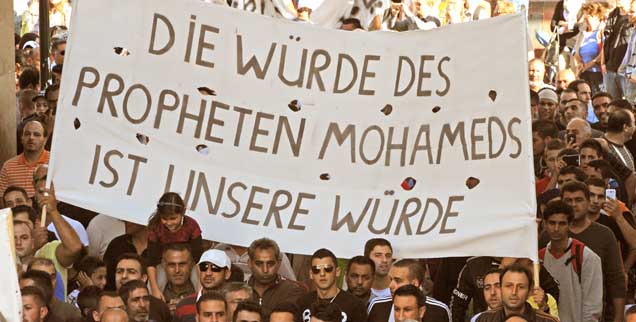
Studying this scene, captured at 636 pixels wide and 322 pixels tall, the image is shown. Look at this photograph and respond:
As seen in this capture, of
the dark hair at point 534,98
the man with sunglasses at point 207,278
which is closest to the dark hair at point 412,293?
the man with sunglasses at point 207,278

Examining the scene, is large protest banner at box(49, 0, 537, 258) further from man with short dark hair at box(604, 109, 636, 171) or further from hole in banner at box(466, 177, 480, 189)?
man with short dark hair at box(604, 109, 636, 171)

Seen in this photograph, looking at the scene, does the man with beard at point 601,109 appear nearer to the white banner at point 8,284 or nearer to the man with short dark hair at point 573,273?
the man with short dark hair at point 573,273

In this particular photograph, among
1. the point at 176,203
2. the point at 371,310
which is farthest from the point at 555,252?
the point at 176,203

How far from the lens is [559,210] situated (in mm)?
15203

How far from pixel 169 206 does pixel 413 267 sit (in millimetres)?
1745

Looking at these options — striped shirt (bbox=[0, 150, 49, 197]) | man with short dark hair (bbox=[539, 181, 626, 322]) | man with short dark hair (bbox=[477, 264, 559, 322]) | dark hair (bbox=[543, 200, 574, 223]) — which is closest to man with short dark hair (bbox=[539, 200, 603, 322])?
dark hair (bbox=[543, 200, 574, 223])

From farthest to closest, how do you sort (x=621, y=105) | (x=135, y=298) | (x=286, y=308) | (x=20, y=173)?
1. (x=621, y=105)
2. (x=20, y=173)
3. (x=135, y=298)
4. (x=286, y=308)

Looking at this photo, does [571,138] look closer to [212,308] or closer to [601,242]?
[601,242]

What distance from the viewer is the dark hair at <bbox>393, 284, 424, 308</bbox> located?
13.6 metres

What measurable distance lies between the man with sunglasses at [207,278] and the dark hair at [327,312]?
81 cm

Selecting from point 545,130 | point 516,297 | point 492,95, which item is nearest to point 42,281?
point 516,297

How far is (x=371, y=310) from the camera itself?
14.2 metres

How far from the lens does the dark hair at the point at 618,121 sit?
720 inches

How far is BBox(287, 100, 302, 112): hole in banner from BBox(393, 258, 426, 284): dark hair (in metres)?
1.40
